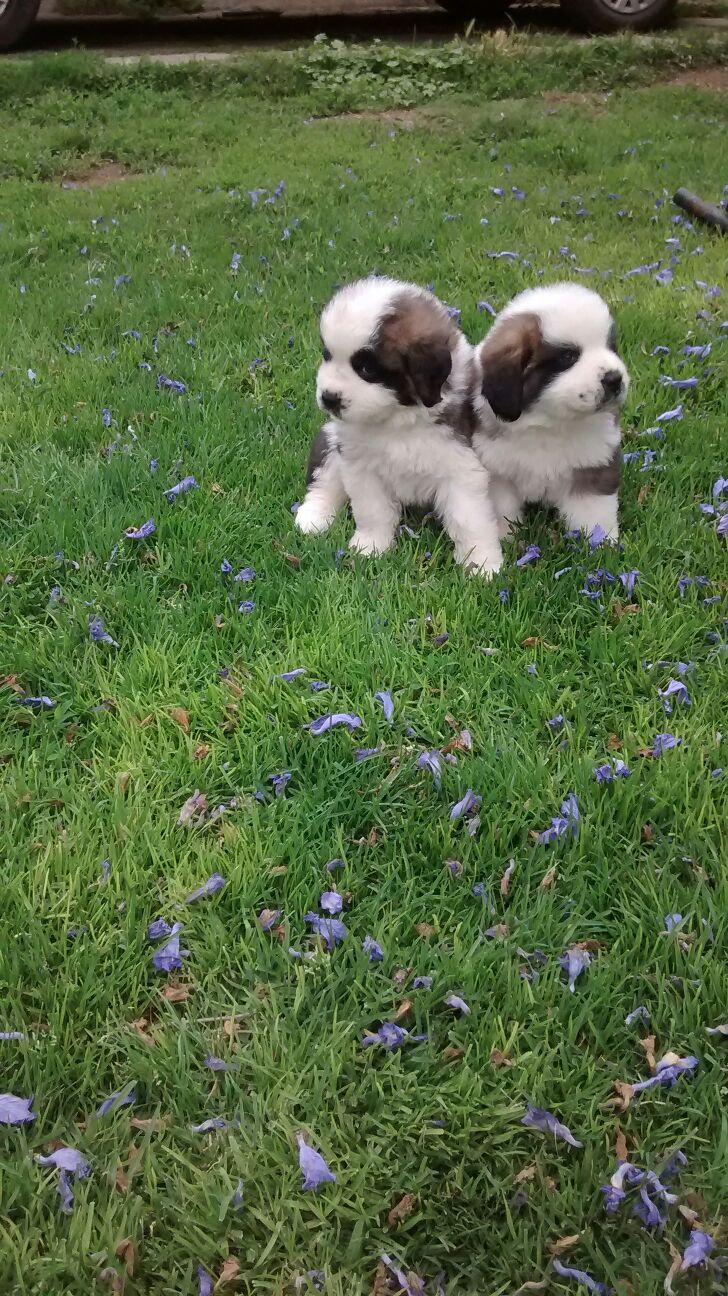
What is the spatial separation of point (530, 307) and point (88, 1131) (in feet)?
8.05

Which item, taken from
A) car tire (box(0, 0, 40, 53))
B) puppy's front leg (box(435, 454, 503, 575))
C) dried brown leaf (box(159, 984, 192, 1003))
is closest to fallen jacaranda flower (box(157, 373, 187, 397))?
puppy's front leg (box(435, 454, 503, 575))

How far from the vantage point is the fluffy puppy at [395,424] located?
275cm

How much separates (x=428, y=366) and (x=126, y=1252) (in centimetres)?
227

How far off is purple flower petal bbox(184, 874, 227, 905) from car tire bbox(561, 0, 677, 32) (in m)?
12.1

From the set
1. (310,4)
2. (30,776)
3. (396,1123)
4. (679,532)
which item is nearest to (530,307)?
(679,532)

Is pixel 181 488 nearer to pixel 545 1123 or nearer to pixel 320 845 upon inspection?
pixel 320 845

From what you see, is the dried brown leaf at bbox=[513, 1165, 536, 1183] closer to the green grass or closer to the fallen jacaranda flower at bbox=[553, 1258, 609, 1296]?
the green grass

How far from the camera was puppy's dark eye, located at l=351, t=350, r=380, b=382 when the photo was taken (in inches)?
109

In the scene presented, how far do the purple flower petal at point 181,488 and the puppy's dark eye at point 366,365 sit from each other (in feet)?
2.73

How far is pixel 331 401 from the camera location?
282 cm

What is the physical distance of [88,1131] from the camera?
157 cm

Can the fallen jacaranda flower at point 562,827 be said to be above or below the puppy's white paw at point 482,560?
below

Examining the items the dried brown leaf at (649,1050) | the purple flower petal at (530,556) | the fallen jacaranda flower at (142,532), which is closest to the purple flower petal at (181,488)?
the fallen jacaranda flower at (142,532)

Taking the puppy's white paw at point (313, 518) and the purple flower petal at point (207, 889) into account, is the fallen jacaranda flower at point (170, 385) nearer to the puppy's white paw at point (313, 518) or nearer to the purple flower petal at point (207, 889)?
the puppy's white paw at point (313, 518)
